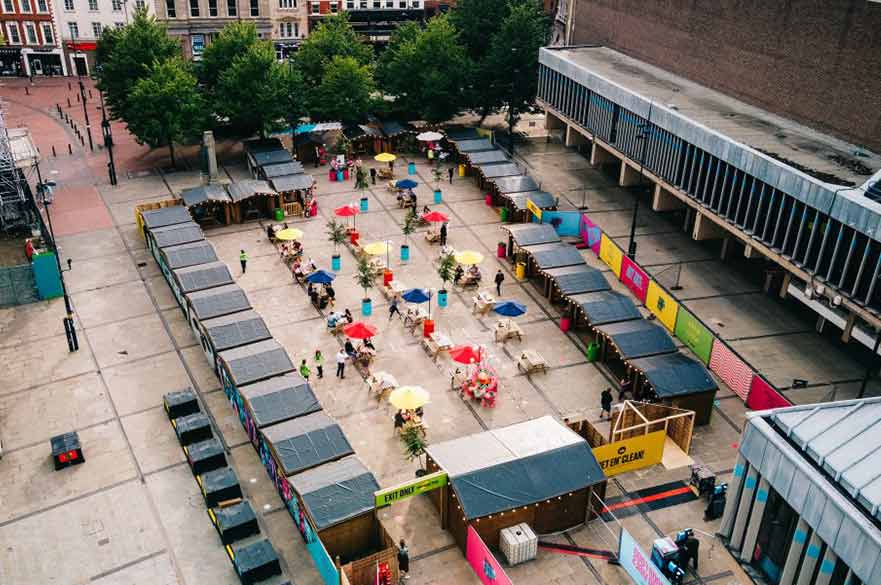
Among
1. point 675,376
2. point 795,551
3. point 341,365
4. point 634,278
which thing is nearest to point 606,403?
point 675,376

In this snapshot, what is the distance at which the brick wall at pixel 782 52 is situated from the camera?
39062mm

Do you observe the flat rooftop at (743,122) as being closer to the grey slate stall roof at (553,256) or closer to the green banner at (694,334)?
the green banner at (694,334)

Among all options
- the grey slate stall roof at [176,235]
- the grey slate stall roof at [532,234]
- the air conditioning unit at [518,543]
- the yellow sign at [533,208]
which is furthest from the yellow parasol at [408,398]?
the yellow sign at [533,208]

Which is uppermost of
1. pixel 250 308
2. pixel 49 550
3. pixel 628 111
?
pixel 628 111

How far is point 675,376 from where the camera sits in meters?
32.0

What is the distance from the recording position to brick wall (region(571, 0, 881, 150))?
39.1m

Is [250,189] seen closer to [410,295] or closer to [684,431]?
[410,295]

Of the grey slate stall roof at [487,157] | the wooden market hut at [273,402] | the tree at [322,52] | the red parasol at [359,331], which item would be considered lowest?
the wooden market hut at [273,402]

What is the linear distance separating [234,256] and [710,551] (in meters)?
30.3

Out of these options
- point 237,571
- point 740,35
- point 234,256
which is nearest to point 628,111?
point 740,35

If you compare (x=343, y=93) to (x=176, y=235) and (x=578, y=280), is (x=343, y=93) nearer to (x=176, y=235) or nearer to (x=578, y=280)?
(x=176, y=235)

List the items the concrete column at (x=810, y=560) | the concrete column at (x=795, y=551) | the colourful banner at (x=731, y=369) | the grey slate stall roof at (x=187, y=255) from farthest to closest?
the grey slate stall roof at (x=187, y=255)
the colourful banner at (x=731, y=369)
the concrete column at (x=795, y=551)
the concrete column at (x=810, y=560)

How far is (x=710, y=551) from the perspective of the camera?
26.5 m

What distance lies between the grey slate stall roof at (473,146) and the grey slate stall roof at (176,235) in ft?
69.1
